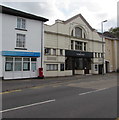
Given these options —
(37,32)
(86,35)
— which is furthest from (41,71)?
(86,35)

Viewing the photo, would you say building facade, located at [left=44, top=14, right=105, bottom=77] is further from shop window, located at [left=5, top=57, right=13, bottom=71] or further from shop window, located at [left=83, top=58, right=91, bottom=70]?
shop window, located at [left=5, top=57, right=13, bottom=71]

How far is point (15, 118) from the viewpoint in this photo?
523 cm

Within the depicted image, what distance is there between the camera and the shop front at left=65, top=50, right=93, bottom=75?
26295mm

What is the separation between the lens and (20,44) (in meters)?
20.1

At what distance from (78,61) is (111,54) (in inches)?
516

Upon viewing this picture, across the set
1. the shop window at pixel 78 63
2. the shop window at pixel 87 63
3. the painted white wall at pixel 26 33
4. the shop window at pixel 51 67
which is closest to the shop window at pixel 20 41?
the painted white wall at pixel 26 33

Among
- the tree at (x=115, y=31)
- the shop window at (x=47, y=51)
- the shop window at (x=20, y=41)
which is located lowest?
the shop window at (x=47, y=51)

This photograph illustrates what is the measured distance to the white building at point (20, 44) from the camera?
18531 mm

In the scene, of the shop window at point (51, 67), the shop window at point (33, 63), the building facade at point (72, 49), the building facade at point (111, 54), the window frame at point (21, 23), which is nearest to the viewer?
the window frame at point (21, 23)

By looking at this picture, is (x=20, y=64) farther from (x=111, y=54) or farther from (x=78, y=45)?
(x=111, y=54)

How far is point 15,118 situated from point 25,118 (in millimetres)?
351

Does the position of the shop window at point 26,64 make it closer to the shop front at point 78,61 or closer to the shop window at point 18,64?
the shop window at point 18,64

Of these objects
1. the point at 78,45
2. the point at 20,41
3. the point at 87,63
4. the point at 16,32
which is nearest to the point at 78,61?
the point at 87,63

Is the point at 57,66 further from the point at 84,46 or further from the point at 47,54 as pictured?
the point at 84,46
